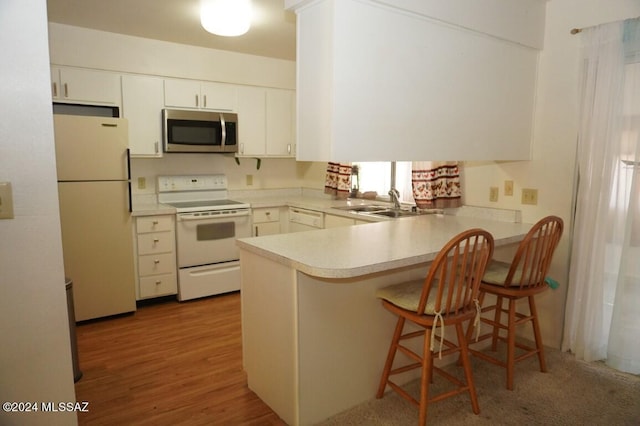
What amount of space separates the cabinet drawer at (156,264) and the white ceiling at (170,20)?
1.96 metres

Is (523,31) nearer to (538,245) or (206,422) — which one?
(538,245)

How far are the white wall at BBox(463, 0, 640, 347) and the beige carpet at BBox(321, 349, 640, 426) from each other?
0.46 m

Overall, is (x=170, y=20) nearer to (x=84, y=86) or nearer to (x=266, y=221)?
(x=84, y=86)

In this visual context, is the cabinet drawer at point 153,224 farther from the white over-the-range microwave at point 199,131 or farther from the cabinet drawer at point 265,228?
the cabinet drawer at point 265,228

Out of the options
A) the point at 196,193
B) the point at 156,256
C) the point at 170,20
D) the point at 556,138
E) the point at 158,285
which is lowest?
the point at 158,285

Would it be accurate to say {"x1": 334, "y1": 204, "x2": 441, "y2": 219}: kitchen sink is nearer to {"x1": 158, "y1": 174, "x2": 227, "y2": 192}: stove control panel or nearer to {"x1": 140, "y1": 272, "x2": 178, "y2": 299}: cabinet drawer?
{"x1": 158, "y1": 174, "x2": 227, "y2": 192}: stove control panel

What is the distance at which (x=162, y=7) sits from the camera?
3.07m

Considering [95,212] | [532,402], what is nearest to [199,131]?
[95,212]

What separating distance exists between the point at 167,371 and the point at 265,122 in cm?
283

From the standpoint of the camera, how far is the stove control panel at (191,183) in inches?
167

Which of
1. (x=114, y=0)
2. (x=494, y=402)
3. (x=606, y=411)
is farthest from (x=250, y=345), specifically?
(x=114, y=0)

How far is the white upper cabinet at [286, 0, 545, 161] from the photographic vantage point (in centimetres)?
207

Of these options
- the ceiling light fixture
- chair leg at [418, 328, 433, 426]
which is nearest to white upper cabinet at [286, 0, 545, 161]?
the ceiling light fixture

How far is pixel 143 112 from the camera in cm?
388
